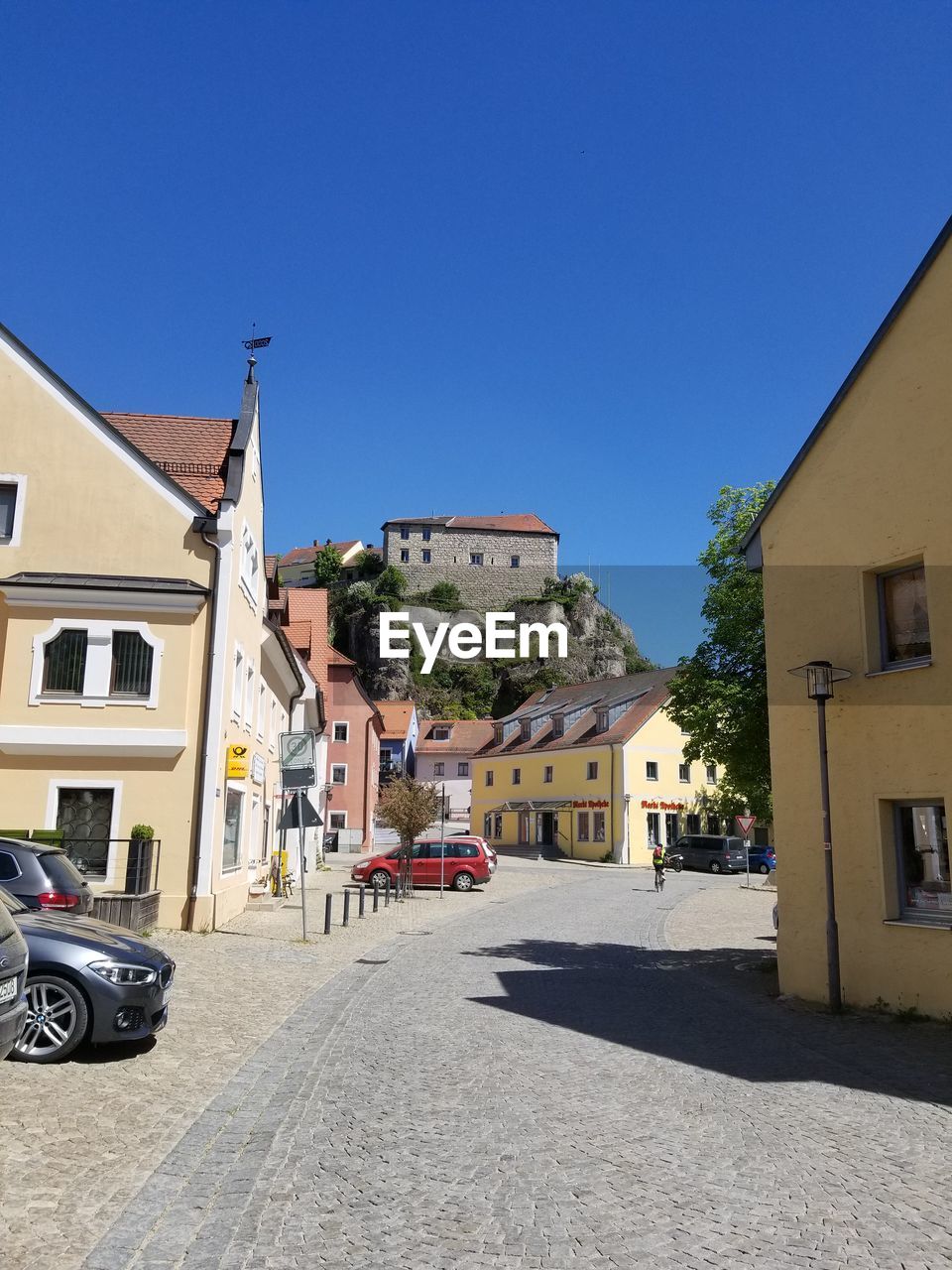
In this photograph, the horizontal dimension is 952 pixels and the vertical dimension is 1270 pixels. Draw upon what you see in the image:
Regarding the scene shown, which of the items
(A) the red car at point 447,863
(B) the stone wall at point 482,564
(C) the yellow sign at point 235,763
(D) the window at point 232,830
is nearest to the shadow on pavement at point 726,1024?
(C) the yellow sign at point 235,763

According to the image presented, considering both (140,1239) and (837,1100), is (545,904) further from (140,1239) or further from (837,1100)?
(140,1239)

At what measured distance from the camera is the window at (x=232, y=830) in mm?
20812

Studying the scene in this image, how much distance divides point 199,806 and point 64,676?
3377 millimetres

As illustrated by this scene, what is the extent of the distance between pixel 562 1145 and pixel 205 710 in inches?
542

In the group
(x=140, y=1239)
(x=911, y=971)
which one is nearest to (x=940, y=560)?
(x=911, y=971)

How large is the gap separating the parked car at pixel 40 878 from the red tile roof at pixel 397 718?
68.7m

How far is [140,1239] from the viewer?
16.8 feet

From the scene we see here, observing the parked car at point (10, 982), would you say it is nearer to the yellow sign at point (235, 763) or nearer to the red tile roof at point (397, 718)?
the yellow sign at point (235, 763)

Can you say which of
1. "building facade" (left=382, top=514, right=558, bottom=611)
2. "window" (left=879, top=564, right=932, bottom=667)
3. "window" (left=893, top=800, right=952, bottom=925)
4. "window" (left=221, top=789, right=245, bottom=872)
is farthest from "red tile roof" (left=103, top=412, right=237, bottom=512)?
"building facade" (left=382, top=514, right=558, bottom=611)

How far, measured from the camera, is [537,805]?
6378 centimetres

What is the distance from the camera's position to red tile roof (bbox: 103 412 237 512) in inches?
853

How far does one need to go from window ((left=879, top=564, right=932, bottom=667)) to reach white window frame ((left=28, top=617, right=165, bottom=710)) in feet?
41.1

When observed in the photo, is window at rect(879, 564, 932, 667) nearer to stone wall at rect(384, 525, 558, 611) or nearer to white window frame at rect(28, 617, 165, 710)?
white window frame at rect(28, 617, 165, 710)

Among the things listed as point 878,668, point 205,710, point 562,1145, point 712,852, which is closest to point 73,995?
point 562,1145
